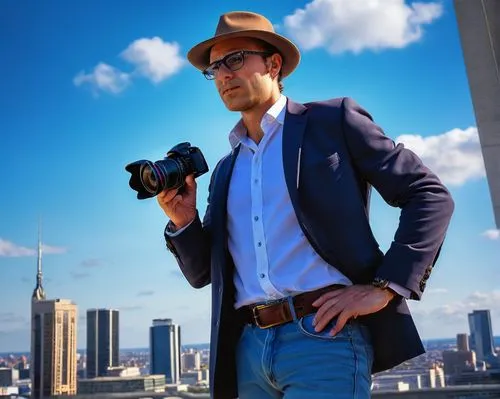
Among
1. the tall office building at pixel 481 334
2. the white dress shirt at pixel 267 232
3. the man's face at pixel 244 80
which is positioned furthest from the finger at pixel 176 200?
the tall office building at pixel 481 334

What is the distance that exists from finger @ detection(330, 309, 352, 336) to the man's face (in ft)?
1.76

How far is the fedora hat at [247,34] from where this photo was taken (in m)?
1.54

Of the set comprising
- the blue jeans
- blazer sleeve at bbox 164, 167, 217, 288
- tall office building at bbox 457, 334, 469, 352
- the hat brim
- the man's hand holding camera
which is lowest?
tall office building at bbox 457, 334, 469, 352

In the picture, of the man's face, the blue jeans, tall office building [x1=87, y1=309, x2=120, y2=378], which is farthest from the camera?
tall office building [x1=87, y1=309, x2=120, y2=378]

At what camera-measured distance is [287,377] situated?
129 centimetres

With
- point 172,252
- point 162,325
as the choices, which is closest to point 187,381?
point 162,325

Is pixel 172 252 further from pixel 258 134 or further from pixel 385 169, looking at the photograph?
pixel 385 169

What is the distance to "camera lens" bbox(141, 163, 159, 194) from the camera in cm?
154

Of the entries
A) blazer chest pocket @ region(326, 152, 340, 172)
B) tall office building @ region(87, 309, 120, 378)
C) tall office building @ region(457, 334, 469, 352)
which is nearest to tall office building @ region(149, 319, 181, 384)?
tall office building @ region(87, 309, 120, 378)

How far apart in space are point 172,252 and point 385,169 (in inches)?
22.4

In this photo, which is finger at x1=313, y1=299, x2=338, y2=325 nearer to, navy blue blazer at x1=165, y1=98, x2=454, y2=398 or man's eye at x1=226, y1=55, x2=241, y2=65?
navy blue blazer at x1=165, y1=98, x2=454, y2=398

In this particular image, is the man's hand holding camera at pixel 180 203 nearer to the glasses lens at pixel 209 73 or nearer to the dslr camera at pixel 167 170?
the dslr camera at pixel 167 170

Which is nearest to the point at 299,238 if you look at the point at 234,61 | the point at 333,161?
the point at 333,161

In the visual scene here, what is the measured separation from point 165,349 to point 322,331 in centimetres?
7968
